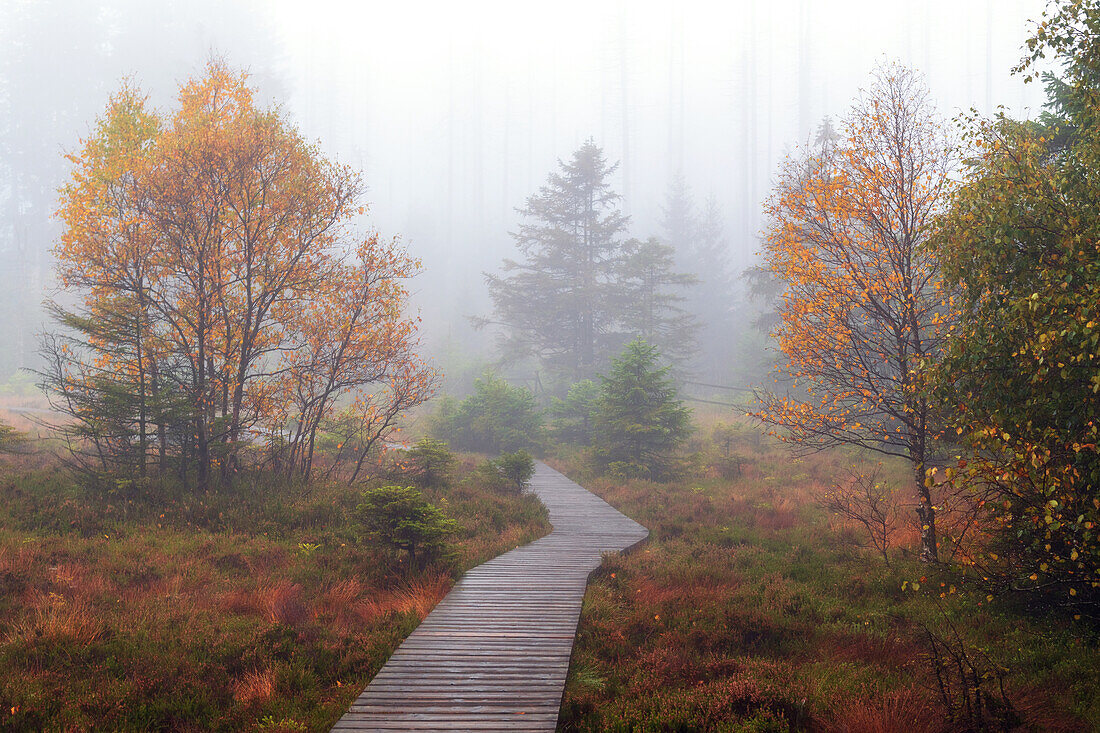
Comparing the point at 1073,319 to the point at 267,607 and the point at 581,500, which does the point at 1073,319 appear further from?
the point at 581,500

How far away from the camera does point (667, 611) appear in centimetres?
912

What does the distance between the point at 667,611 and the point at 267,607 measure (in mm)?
5983

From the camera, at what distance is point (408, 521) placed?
10281 mm

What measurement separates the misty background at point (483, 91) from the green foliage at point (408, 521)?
123 feet

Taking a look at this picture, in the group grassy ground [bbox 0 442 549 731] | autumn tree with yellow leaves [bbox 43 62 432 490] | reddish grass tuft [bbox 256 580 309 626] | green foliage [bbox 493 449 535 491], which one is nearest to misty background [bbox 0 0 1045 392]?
green foliage [bbox 493 449 535 491]

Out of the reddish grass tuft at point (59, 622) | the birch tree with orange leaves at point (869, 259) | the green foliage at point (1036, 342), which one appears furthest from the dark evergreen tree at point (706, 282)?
the reddish grass tuft at point (59, 622)

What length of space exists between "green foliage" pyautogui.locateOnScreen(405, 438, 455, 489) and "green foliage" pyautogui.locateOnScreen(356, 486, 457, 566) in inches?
238

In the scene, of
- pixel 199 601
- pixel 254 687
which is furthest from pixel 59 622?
pixel 254 687

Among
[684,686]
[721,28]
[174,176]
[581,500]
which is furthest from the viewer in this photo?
[721,28]

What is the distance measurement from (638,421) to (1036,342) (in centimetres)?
1508

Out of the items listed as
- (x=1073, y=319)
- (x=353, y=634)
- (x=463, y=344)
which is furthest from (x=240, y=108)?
(x=463, y=344)

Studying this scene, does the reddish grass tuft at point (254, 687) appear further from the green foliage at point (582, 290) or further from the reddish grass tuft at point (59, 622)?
the green foliage at point (582, 290)

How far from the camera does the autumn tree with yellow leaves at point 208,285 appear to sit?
14422 mm

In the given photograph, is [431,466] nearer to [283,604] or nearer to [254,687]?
[283,604]
